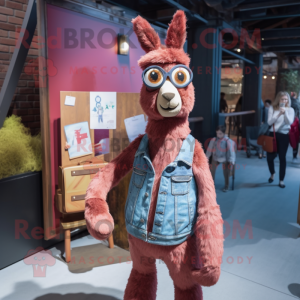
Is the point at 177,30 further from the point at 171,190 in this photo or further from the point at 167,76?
the point at 171,190

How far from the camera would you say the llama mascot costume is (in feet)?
4.38

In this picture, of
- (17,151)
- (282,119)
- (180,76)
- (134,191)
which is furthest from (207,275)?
(282,119)

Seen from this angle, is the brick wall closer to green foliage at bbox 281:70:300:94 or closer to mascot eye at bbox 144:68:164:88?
mascot eye at bbox 144:68:164:88

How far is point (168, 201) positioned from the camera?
53.5 inches

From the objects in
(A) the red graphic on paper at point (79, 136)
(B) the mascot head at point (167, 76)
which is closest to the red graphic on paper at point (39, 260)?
(A) the red graphic on paper at point (79, 136)

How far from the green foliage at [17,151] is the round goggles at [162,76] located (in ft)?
4.93

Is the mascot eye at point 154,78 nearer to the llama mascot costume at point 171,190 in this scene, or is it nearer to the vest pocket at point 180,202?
the llama mascot costume at point 171,190

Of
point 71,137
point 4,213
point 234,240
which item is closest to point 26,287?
point 4,213

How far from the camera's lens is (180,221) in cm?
137

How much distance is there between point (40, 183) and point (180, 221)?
1.57m

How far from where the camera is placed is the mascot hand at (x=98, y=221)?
133 cm

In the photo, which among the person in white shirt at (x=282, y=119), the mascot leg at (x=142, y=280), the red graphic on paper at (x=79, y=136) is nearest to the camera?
the mascot leg at (x=142, y=280)

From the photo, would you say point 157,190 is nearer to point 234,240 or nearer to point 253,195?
point 234,240

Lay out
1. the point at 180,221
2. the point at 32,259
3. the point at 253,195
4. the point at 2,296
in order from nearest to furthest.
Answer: the point at 180,221, the point at 2,296, the point at 32,259, the point at 253,195
